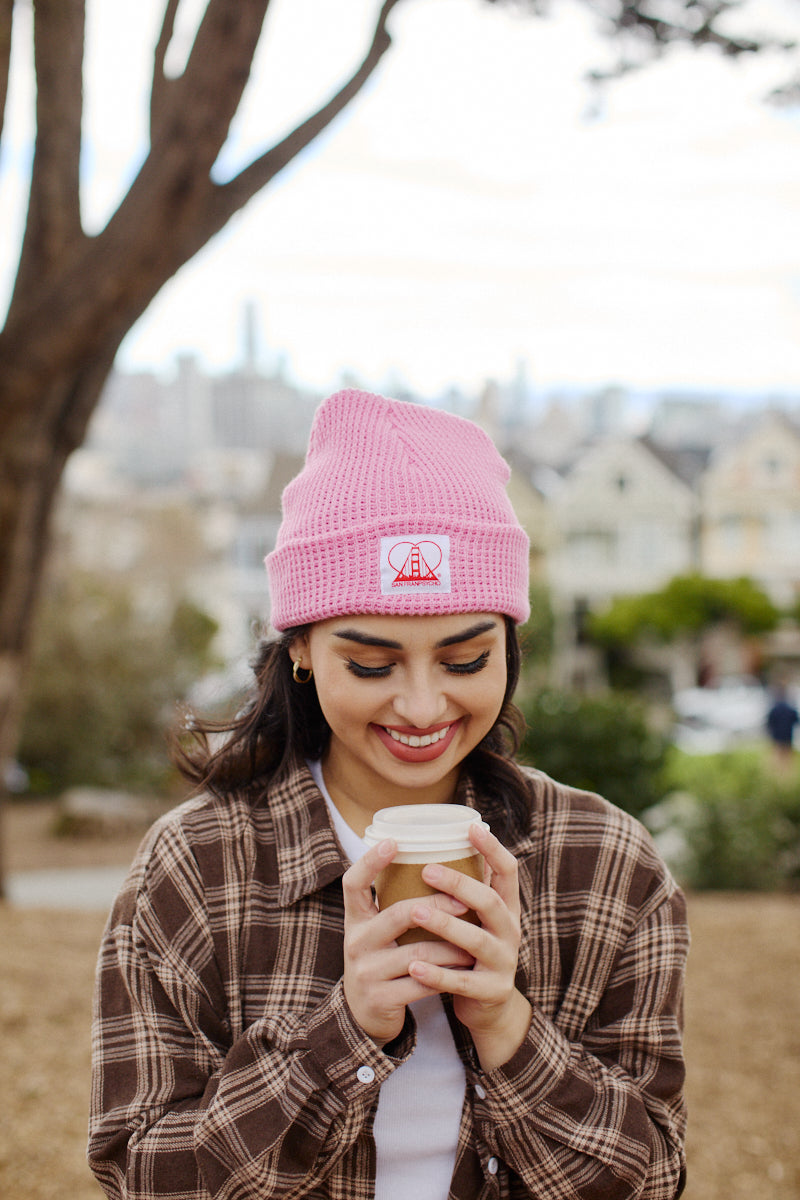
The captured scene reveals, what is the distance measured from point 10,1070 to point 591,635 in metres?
30.5

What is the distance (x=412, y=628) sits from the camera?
1652 millimetres

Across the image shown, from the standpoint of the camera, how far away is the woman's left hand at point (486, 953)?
56.0 inches

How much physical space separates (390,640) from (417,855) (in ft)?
1.14

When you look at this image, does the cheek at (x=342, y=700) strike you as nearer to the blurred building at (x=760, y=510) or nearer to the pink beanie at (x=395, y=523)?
the pink beanie at (x=395, y=523)

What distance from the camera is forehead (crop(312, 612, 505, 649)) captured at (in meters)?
1.65

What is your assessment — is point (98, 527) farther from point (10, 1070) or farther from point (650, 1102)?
point (650, 1102)

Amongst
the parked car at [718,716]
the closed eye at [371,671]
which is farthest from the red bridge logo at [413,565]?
the parked car at [718,716]

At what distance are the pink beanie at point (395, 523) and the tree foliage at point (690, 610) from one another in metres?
30.8

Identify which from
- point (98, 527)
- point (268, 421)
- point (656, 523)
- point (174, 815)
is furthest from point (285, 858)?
point (268, 421)

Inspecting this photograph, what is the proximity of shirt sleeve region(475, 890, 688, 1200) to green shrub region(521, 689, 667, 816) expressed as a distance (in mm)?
6617

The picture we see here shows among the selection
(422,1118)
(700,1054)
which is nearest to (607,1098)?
(422,1118)

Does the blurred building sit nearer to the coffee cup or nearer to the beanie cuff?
the beanie cuff

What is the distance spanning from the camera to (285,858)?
5.82 ft

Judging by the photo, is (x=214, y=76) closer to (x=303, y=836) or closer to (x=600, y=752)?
(x=303, y=836)
